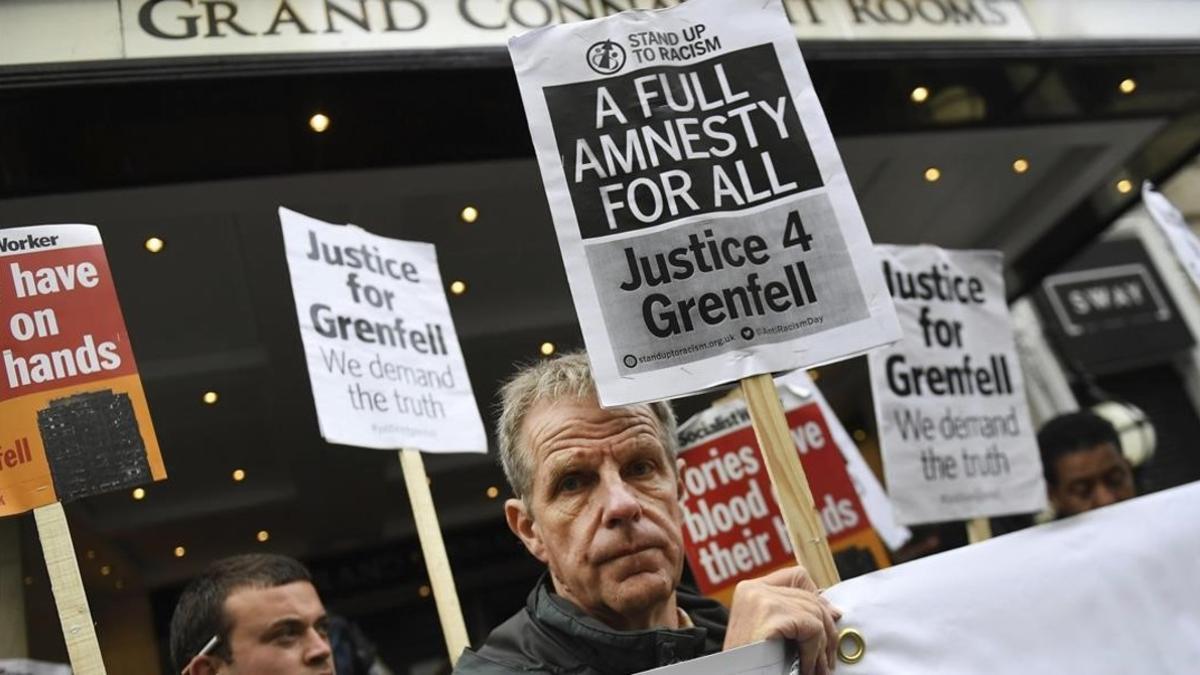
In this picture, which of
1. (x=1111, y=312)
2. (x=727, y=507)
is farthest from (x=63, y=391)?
(x=1111, y=312)

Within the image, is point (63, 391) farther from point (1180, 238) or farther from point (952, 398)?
point (1180, 238)

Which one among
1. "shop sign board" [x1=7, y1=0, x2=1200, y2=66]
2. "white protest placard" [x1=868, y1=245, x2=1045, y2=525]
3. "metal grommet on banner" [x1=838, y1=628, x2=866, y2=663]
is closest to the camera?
"metal grommet on banner" [x1=838, y1=628, x2=866, y2=663]

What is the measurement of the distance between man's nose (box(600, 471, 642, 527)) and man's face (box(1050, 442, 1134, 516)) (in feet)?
10.7

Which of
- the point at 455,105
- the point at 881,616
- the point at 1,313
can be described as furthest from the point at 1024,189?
the point at 1,313

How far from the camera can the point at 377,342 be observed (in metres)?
3.66

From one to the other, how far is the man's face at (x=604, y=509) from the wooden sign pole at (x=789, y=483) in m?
0.29

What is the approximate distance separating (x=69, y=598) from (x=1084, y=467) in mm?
4223

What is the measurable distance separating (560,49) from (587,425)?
2.67ft

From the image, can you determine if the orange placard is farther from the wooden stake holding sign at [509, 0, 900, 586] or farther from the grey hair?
the wooden stake holding sign at [509, 0, 900, 586]

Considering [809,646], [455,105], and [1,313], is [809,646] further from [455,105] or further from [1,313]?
[455,105]

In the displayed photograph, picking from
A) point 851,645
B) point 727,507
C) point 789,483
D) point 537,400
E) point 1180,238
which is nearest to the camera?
point 851,645

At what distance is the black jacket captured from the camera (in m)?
2.02

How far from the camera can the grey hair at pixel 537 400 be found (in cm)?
232

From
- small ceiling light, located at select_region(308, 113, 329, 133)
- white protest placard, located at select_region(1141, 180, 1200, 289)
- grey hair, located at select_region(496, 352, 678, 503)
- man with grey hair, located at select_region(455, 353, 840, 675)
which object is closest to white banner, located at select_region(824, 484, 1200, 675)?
man with grey hair, located at select_region(455, 353, 840, 675)
